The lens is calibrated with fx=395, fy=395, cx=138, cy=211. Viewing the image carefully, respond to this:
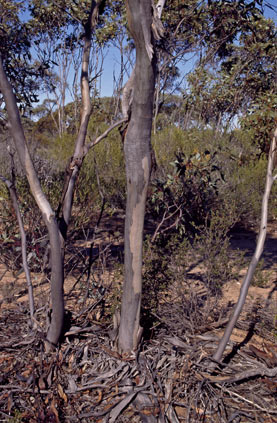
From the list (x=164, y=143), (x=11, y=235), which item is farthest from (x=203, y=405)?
(x=164, y=143)

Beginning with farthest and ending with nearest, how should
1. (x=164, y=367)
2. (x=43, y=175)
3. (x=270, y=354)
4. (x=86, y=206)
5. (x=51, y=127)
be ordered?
1. (x=51, y=127)
2. (x=43, y=175)
3. (x=86, y=206)
4. (x=270, y=354)
5. (x=164, y=367)

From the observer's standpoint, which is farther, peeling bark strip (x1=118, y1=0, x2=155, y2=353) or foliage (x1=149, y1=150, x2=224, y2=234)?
foliage (x1=149, y1=150, x2=224, y2=234)

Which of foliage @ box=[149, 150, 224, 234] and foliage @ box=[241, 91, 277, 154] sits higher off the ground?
foliage @ box=[241, 91, 277, 154]

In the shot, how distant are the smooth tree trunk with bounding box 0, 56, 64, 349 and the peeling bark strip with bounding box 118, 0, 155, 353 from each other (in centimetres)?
51

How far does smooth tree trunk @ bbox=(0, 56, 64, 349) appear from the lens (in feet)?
9.32

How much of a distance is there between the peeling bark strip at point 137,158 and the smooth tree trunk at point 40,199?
51 cm

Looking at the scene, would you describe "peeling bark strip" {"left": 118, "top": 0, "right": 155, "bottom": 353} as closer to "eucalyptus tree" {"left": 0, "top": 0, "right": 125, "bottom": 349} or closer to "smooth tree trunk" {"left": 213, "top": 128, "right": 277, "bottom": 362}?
"eucalyptus tree" {"left": 0, "top": 0, "right": 125, "bottom": 349}

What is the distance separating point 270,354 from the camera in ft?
11.2

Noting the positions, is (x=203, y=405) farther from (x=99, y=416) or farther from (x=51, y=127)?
(x=51, y=127)

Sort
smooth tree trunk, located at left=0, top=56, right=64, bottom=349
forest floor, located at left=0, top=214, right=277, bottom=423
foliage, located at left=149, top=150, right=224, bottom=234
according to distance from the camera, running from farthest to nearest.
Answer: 1. foliage, located at left=149, top=150, right=224, bottom=234
2. smooth tree trunk, located at left=0, top=56, right=64, bottom=349
3. forest floor, located at left=0, top=214, right=277, bottom=423

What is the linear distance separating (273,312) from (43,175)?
180 inches

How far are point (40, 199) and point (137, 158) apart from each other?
81 centimetres

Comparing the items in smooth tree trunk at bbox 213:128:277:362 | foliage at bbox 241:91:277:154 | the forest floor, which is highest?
foliage at bbox 241:91:277:154

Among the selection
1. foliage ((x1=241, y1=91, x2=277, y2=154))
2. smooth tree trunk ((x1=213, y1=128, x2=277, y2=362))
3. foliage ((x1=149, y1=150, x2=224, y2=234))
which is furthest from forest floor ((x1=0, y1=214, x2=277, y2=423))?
foliage ((x1=241, y1=91, x2=277, y2=154))
